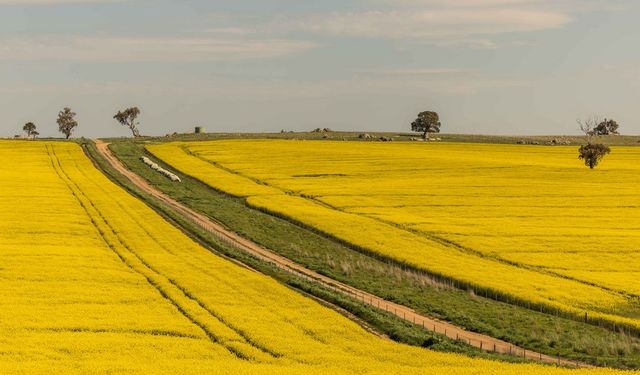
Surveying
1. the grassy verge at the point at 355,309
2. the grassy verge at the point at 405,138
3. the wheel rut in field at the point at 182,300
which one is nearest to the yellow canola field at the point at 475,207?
the grassy verge at the point at 355,309

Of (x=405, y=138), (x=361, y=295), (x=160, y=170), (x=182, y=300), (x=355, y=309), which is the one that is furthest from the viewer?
(x=405, y=138)

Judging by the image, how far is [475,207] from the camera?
242 ft

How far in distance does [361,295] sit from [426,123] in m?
142

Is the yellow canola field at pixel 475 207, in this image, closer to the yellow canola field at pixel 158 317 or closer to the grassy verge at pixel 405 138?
the yellow canola field at pixel 158 317

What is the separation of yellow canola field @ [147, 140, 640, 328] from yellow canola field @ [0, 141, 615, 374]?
37.8ft

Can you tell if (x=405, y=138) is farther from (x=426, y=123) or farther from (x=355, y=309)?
(x=355, y=309)

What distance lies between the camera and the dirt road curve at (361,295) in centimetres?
3466

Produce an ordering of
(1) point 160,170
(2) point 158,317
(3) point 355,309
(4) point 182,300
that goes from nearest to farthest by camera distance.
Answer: (2) point 158,317
(4) point 182,300
(3) point 355,309
(1) point 160,170

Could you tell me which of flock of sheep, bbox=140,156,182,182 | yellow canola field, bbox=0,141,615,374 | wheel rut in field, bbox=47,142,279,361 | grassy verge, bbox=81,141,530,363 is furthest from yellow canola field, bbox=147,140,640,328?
wheel rut in field, bbox=47,142,279,361

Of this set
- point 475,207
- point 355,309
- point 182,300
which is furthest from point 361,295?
point 475,207

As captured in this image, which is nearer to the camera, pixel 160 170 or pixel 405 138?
pixel 160 170

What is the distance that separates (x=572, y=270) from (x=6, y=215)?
39.7 meters

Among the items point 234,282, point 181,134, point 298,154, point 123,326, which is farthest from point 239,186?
point 181,134

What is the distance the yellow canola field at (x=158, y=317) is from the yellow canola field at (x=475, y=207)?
37.8 ft
